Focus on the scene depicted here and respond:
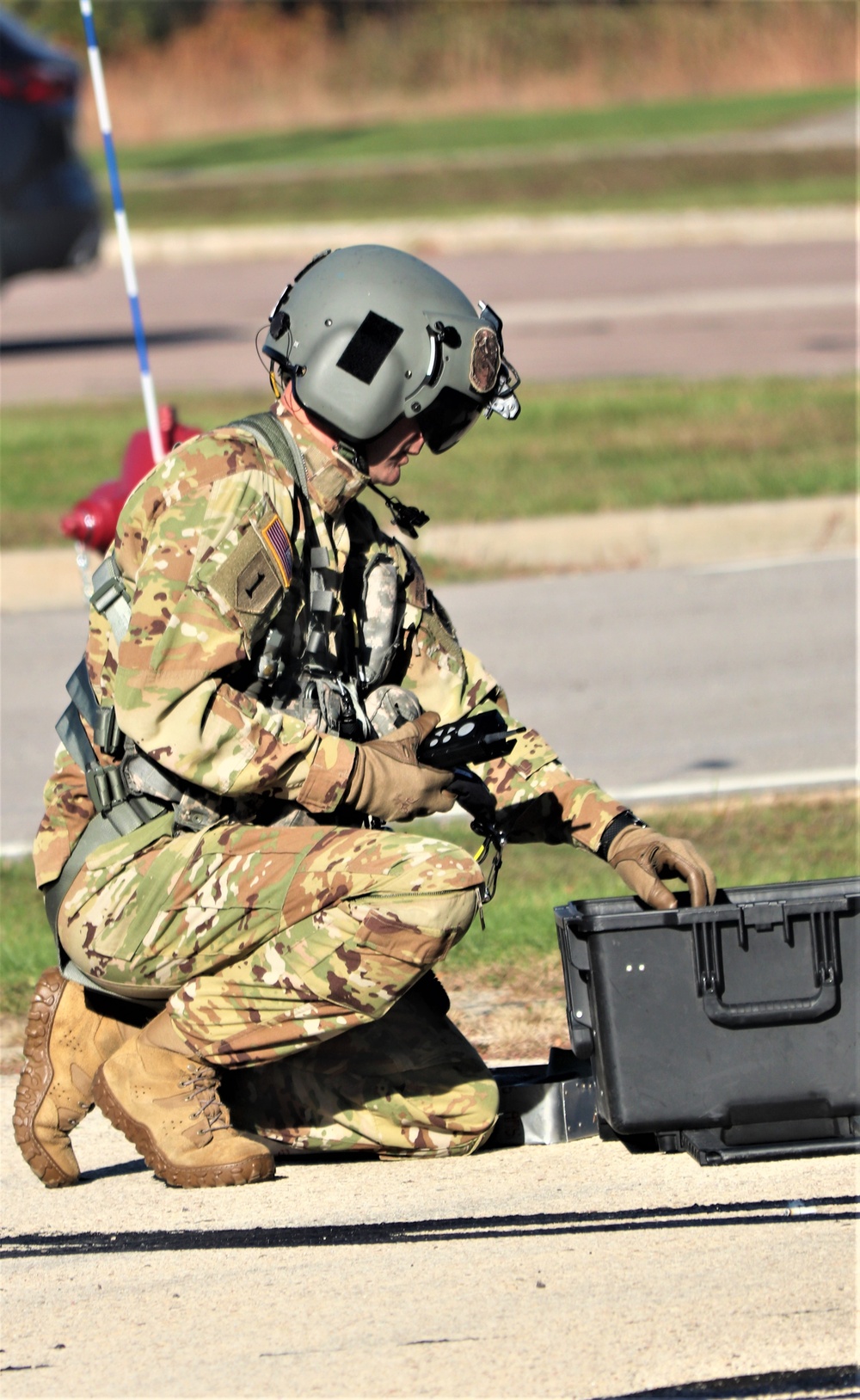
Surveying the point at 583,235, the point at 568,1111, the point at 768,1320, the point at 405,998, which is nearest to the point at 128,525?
the point at 405,998

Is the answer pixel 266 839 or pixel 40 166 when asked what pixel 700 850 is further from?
pixel 40 166

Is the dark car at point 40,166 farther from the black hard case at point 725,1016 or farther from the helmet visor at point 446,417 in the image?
the black hard case at point 725,1016

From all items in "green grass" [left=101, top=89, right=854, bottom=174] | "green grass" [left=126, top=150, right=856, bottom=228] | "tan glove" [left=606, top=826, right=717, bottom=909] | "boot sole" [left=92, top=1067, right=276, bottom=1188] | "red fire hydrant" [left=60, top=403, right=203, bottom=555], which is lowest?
"boot sole" [left=92, top=1067, right=276, bottom=1188]

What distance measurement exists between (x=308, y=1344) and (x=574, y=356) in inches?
488

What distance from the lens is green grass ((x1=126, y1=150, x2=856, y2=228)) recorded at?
78.9 ft

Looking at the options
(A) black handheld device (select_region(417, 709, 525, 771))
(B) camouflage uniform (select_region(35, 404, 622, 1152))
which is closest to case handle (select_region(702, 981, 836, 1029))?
(B) camouflage uniform (select_region(35, 404, 622, 1152))

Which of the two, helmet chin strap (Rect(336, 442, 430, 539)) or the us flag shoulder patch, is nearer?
the us flag shoulder patch

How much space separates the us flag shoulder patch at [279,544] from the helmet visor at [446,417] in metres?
0.40

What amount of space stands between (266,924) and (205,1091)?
0.37m

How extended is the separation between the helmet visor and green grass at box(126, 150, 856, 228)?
1981cm

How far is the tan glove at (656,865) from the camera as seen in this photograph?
3.76m

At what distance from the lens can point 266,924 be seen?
3.62 meters

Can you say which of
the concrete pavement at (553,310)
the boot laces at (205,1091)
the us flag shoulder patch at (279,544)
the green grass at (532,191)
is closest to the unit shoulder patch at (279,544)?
the us flag shoulder patch at (279,544)

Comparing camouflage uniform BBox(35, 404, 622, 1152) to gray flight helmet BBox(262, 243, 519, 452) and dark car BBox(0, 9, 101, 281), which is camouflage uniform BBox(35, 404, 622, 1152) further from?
dark car BBox(0, 9, 101, 281)
